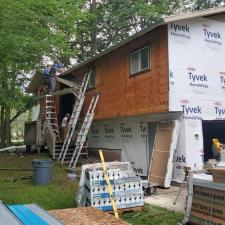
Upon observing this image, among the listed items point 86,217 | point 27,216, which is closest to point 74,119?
point 86,217

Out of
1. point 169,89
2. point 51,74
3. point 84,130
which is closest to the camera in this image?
point 169,89

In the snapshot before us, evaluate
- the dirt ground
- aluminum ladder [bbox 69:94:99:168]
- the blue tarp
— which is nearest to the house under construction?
the dirt ground

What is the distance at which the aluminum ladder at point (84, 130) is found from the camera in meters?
17.8

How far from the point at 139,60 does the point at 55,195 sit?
641 centimetres

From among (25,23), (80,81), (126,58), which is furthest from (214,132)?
(25,23)

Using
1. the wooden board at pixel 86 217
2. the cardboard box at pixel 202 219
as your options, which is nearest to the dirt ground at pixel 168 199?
the cardboard box at pixel 202 219

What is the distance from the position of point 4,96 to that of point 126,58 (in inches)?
241

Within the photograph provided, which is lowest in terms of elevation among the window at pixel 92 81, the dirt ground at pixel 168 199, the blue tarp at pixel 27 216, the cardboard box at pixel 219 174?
the dirt ground at pixel 168 199

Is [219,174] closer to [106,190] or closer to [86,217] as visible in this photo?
[86,217]

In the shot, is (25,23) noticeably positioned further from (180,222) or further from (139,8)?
(139,8)

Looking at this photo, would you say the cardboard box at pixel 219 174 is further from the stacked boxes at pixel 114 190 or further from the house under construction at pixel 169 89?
the house under construction at pixel 169 89

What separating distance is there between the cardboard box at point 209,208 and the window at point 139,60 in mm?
7176

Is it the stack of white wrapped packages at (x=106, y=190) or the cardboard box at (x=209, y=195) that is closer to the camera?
the cardboard box at (x=209, y=195)

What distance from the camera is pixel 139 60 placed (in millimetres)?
15516
